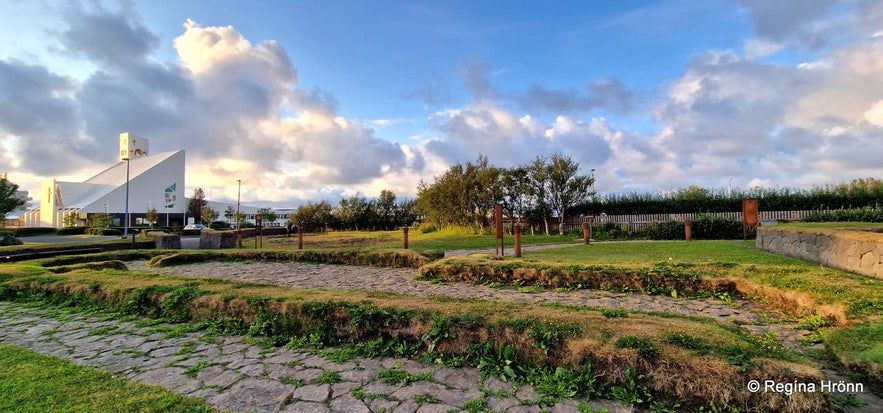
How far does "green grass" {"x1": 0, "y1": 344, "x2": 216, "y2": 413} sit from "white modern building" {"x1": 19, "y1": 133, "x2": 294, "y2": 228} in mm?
59616

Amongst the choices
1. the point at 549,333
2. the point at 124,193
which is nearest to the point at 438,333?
the point at 549,333

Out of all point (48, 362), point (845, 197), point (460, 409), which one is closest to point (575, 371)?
point (460, 409)

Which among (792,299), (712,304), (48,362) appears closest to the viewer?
Result: (48,362)

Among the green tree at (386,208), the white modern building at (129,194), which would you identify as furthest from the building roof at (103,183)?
the green tree at (386,208)

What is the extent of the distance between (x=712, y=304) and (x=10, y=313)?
30.4 feet

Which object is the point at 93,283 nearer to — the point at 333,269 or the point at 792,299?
the point at 333,269

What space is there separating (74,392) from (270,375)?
3.93 ft

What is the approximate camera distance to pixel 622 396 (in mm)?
2463

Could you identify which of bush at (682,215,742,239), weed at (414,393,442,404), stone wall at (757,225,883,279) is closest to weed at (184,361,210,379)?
weed at (414,393,442,404)

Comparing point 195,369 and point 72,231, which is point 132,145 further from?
point 195,369

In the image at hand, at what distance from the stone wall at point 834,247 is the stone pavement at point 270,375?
615 cm

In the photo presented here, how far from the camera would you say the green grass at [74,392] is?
234cm

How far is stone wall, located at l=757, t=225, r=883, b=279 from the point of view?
18.6ft

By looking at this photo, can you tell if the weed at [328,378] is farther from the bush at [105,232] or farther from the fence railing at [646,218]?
the bush at [105,232]
